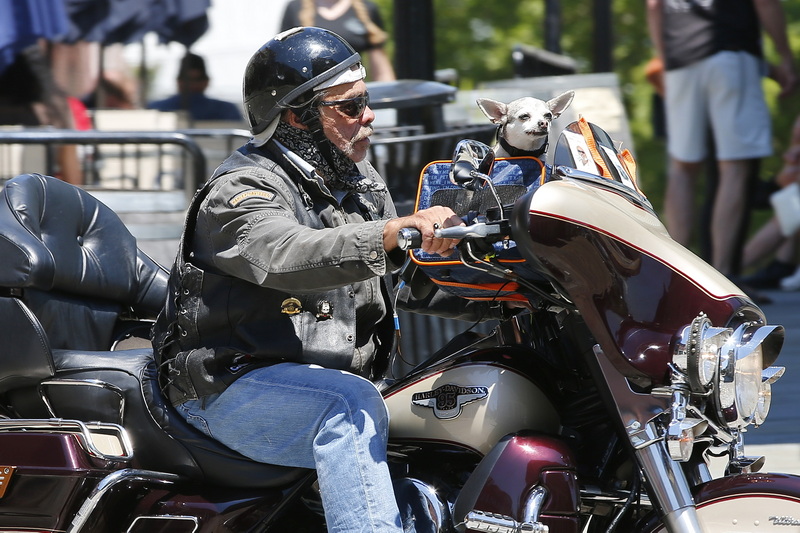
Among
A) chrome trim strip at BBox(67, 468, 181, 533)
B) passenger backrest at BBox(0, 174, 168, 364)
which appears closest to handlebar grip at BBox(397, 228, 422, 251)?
chrome trim strip at BBox(67, 468, 181, 533)

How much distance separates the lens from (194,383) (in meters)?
2.80

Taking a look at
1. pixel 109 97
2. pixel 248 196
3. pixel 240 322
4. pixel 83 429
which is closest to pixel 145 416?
pixel 83 429

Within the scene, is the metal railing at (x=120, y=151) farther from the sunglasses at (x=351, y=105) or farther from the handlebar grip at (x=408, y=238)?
the handlebar grip at (x=408, y=238)

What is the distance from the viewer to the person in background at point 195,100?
816 centimetres

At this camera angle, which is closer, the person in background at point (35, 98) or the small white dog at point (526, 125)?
the small white dog at point (526, 125)

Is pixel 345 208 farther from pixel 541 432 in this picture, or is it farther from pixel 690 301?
pixel 690 301

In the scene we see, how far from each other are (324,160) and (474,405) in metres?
0.70

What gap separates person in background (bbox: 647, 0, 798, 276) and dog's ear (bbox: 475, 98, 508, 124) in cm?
407

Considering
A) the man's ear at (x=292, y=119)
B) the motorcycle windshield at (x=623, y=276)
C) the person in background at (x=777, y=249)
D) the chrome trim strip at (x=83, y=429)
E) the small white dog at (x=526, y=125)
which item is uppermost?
the man's ear at (x=292, y=119)

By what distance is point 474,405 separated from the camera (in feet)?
8.86

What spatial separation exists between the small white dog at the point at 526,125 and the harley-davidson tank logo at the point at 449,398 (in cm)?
61

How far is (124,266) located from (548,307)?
1.30 m

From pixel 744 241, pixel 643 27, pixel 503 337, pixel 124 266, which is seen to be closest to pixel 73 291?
pixel 124 266

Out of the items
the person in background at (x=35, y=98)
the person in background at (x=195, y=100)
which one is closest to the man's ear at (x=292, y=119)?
the person in background at (x=35, y=98)
